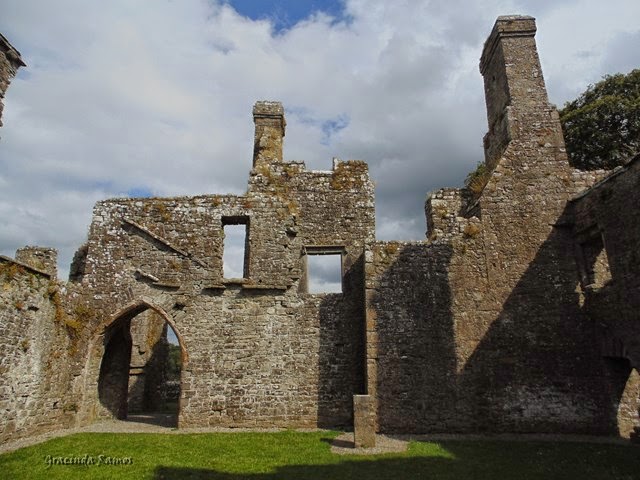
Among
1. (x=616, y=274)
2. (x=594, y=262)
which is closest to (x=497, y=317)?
(x=616, y=274)

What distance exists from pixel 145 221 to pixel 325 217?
5.49m

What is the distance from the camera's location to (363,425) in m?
8.46

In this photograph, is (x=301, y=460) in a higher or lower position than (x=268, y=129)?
lower

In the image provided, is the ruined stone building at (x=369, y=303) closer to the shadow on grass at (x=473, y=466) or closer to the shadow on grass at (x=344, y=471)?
the shadow on grass at (x=473, y=466)

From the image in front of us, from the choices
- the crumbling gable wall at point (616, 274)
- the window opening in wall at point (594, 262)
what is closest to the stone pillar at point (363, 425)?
the crumbling gable wall at point (616, 274)

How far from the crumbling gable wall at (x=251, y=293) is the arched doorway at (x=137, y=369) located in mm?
157

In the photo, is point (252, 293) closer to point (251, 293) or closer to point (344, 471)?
point (251, 293)

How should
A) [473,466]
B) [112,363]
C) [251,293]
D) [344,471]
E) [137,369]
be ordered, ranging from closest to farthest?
[344,471] < [473,466] < [251,293] < [112,363] < [137,369]

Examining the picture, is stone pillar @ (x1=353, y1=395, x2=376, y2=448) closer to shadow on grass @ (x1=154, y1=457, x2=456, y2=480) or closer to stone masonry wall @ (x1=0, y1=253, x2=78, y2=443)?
shadow on grass @ (x1=154, y1=457, x2=456, y2=480)

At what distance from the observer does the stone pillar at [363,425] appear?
8391 mm

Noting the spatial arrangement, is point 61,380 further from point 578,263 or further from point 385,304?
point 578,263

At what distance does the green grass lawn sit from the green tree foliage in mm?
14162

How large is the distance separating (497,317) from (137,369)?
44.9 feet

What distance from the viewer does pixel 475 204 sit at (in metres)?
11.5
